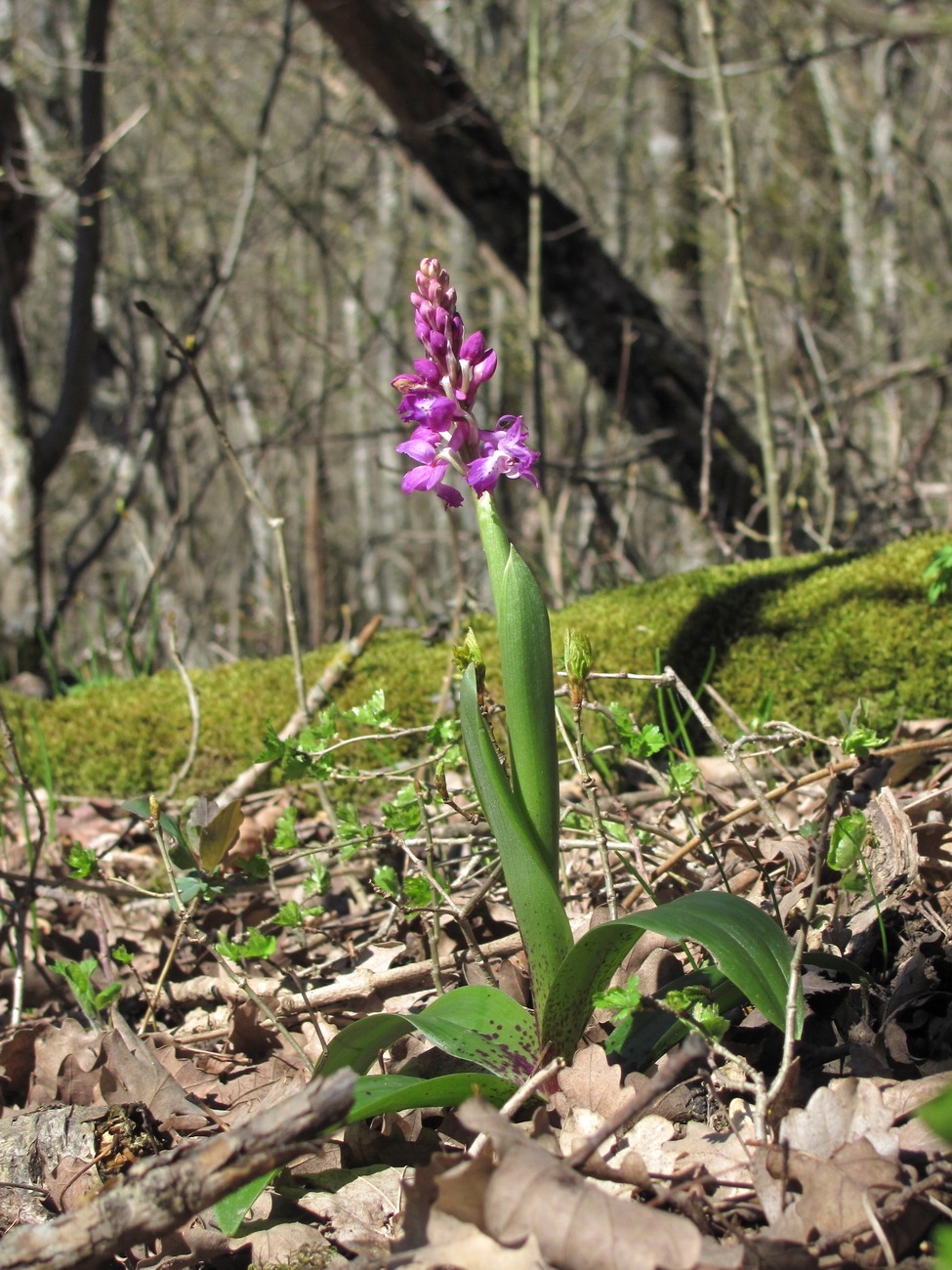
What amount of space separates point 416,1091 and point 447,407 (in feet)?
2.84

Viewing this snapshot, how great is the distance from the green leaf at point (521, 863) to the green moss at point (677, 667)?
3.16ft

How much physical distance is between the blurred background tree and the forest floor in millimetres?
1705

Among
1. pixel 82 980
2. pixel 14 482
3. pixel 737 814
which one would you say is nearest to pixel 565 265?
pixel 14 482

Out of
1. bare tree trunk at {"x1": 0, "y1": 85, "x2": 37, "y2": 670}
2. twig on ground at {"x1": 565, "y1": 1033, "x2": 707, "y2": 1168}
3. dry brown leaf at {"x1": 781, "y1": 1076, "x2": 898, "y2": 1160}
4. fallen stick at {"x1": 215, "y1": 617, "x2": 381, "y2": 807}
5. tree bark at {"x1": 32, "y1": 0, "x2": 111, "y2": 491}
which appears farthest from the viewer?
tree bark at {"x1": 32, "y1": 0, "x2": 111, "y2": 491}

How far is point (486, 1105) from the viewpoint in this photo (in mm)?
977

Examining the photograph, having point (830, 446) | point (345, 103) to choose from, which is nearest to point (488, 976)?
point (830, 446)

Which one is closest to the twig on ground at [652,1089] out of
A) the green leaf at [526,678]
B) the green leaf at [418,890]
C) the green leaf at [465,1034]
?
the green leaf at [465,1034]

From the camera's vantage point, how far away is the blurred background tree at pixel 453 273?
4.69 metres

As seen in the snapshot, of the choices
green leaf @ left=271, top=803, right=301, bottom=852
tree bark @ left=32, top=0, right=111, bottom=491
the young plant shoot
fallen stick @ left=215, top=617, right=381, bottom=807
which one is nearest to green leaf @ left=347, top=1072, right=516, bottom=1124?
the young plant shoot

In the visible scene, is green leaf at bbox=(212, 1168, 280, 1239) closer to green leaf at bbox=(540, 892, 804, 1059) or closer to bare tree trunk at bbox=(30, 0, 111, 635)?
green leaf at bbox=(540, 892, 804, 1059)

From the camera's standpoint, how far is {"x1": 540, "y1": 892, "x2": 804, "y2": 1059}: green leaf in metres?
1.04

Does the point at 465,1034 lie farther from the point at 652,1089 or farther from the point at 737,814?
the point at 737,814

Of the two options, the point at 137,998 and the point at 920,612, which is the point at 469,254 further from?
the point at 137,998

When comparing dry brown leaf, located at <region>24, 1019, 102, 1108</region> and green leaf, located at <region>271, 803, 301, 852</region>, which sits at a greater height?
green leaf, located at <region>271, 803, 301, 852</region>
